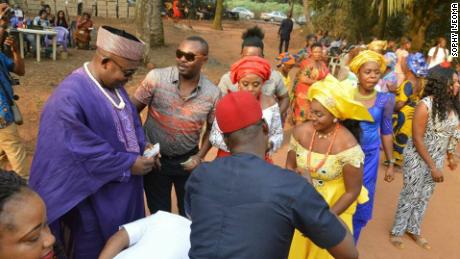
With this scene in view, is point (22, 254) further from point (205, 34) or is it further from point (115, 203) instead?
point (205, 34)

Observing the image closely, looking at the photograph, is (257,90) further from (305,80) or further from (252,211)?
(305,80)

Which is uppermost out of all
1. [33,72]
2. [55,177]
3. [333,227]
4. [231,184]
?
[231,184]

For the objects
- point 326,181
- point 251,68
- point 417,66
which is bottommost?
point 326,181

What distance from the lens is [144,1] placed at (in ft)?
36.6

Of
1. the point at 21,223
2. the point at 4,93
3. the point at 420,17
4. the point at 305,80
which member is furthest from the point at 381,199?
the point at 420,17

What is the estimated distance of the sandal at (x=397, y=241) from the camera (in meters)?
4.27

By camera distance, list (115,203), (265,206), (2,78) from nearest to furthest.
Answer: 1. (265,206)
2. (115,203)
3. (2,78)

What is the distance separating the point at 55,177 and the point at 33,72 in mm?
7588

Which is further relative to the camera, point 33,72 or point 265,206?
point 33,72

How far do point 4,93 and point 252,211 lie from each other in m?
3.20

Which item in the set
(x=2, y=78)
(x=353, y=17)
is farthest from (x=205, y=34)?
(x=2, y=78)

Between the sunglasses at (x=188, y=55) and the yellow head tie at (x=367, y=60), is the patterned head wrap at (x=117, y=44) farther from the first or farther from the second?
the yellow head tie at (x=367, y=60)

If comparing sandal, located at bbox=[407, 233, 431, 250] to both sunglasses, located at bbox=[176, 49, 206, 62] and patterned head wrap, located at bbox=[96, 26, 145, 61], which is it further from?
patterned head wrap, located at bbox=[96, 26, 145, 61]

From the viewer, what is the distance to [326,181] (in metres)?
2.84
